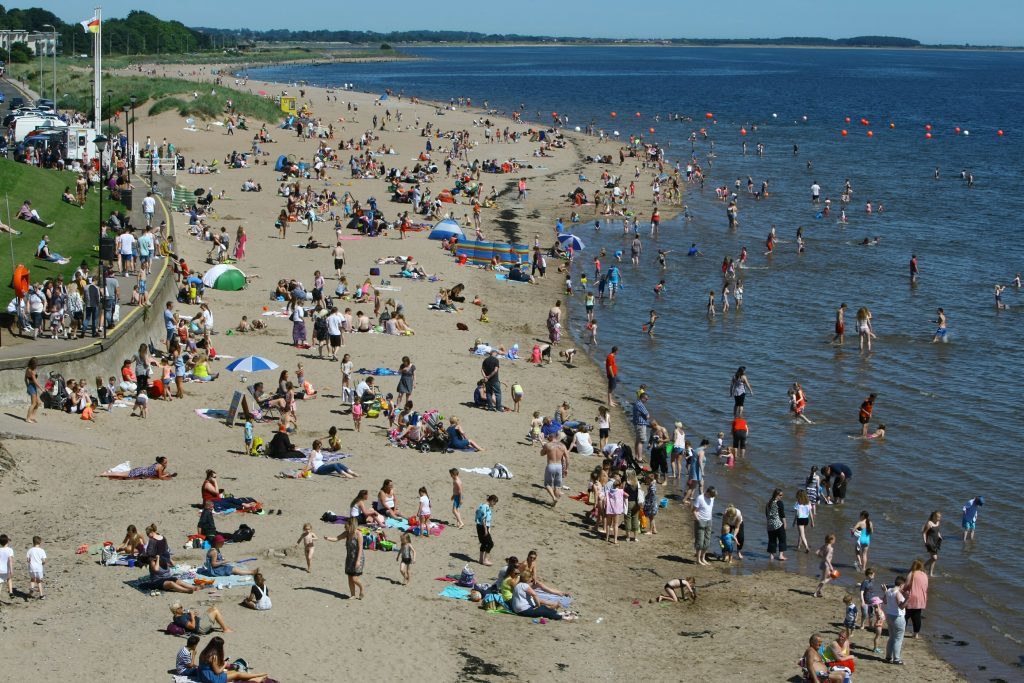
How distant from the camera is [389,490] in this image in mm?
18844

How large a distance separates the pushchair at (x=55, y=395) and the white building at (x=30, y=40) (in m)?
102

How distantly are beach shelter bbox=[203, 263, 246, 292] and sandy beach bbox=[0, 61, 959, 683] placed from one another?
113 inches

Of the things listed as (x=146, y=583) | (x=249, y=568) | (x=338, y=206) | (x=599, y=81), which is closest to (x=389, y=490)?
(x=249, y=568)

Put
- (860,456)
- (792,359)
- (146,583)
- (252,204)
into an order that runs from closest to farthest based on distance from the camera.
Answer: (146,583)
(860,456)
(792,359)
(252,204)

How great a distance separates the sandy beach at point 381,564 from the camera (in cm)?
1455

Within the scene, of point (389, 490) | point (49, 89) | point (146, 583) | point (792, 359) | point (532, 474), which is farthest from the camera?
point (49, 89)

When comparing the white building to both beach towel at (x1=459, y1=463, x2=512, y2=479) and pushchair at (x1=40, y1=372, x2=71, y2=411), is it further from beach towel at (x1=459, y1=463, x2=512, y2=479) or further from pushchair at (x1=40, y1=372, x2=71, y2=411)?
beach towel at (x1=459, y1=463, x2=512, y2=479)

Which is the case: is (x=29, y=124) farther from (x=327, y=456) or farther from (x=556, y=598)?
(x=556, y=598)

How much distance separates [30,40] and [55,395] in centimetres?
12597

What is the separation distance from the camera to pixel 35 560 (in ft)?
49.4

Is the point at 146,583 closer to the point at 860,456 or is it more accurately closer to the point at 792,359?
the point at 860,456

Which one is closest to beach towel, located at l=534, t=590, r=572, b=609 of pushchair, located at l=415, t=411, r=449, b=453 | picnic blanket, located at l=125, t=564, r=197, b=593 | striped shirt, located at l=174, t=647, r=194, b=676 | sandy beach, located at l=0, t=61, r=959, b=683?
sandy beach, located at l=0, t=61, r=959, b=683

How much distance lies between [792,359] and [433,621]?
60.8 ft

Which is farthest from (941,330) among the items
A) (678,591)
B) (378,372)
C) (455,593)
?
(455,593)
